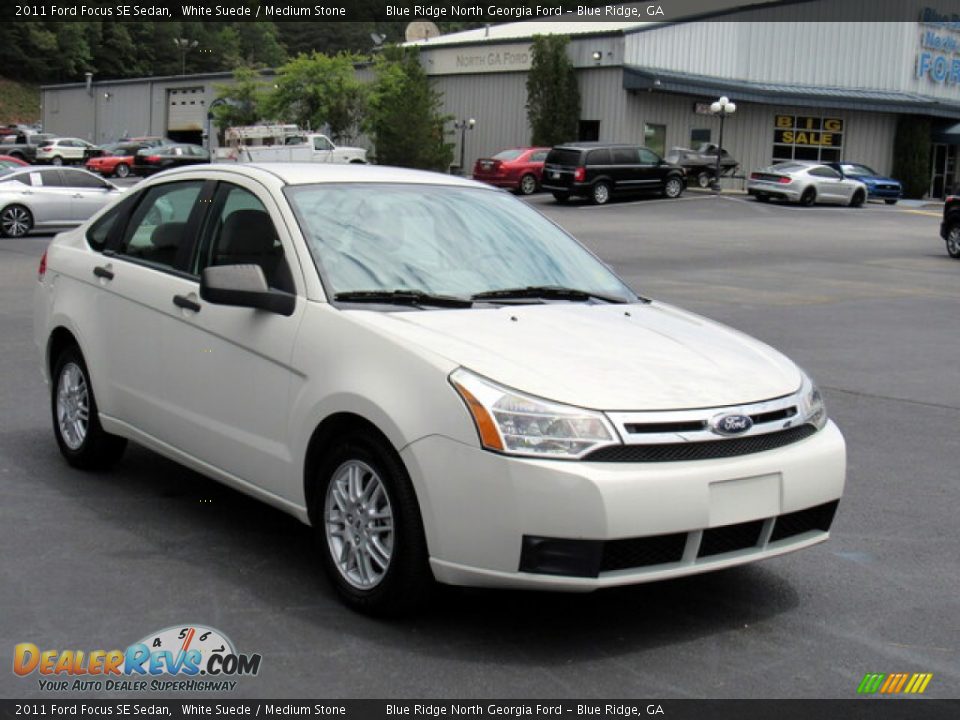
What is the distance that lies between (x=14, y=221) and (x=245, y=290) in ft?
71.8

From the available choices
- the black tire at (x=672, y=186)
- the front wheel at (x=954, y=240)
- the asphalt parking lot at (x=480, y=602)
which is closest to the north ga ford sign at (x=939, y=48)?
the black tire at (x=672, y=186)

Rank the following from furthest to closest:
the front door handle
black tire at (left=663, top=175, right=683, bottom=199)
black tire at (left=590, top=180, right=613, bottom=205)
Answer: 1. black tire at (left=663, top=175, right=683, bottom=199)
2. black tire at (left=590, top=180, right=613, bottom=205)
3. the front door handle

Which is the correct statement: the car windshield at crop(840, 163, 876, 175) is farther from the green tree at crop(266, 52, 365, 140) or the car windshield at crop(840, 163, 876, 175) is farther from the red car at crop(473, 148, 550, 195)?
the green tree at crop(266, 52, 365, 140)

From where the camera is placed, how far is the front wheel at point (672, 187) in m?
42.1

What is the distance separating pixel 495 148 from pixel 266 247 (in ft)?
164

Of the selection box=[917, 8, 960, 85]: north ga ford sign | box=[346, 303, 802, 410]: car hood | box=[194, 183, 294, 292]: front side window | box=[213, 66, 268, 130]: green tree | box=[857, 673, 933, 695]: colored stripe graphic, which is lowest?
box=[857, 673, 933, 695]: colored stripe graphic

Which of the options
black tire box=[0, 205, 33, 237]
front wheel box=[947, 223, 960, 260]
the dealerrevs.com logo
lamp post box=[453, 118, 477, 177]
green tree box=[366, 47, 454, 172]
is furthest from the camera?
lamp post box=[453, 118, 477, 177]

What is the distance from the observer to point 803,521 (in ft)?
15.0

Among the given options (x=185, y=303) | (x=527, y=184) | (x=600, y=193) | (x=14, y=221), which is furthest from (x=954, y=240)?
(x=185, y=303)

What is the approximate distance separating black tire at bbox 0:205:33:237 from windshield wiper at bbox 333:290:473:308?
2201cm

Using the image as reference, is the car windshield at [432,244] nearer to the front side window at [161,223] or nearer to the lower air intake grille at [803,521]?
the front side window at [161,223]

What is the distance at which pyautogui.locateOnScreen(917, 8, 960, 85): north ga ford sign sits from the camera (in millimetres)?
55781
